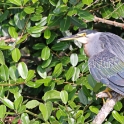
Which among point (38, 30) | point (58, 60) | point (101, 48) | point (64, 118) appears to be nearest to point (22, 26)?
point (38, 30)

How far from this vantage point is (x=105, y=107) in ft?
9.39

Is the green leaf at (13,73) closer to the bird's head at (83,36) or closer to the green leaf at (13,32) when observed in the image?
the green leaf at (13,32)

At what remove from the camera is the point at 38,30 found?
11.1 ft

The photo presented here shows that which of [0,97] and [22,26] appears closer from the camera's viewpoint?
[0,97]

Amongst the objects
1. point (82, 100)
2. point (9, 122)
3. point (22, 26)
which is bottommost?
point (9, 122)

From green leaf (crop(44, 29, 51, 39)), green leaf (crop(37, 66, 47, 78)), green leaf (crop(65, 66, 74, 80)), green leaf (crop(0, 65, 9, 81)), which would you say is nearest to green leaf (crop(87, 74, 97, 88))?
green leaf (crop(65, 66, 74, 80))

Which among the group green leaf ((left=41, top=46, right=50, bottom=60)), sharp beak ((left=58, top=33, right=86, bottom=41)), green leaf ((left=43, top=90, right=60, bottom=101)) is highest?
sharp beak ((left=58, top=33, right=86, bottom=41))

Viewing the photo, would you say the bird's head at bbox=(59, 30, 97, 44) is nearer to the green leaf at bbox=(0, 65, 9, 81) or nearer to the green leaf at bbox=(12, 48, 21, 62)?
the green leaf at bbox=(12, 48, 21, 62)

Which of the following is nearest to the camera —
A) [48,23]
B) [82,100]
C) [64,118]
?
[64,118]

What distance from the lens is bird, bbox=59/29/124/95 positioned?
127 inches

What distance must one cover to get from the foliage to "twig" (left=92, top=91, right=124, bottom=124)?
75 mm

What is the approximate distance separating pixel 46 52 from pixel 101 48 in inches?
16.6

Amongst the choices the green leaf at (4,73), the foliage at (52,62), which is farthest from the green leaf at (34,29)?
the green leaf at (4,73)

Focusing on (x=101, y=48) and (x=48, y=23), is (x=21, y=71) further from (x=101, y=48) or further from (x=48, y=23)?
(x=101, y=48)
